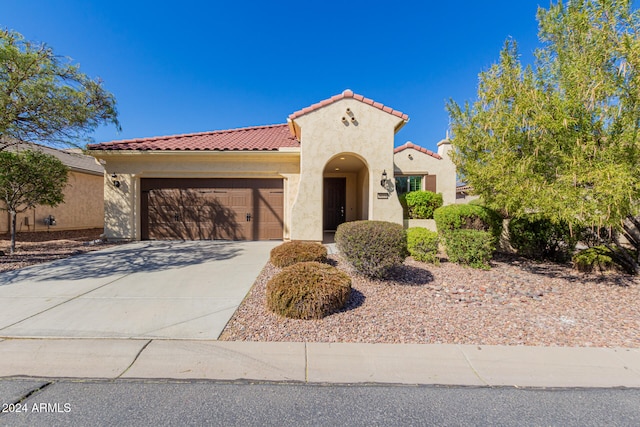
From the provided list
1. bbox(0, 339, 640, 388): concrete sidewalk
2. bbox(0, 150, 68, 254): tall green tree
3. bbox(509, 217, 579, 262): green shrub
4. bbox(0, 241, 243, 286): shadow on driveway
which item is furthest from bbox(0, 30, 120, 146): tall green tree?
bbox(509, 217, 579, 262): green shrub

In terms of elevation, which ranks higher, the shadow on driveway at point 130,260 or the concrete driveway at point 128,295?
the shadow on driveway at point 130,260

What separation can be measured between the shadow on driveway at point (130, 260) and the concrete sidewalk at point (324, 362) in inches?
130

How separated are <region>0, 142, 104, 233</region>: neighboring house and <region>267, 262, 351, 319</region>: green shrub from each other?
45.4 feet

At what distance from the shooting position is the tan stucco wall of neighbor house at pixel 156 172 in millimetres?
10180

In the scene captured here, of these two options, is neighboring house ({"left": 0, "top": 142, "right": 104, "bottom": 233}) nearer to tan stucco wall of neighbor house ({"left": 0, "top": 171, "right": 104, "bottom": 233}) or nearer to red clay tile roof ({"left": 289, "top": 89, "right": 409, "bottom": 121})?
tan stucco wall of neighbor house ({"left": 0, "top": 171, "right": 104, "bottom": 233})

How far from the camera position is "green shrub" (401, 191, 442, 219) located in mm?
10805

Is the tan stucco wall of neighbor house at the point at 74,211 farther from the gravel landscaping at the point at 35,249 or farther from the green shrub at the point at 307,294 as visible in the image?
the green shrub at the point at 307,294


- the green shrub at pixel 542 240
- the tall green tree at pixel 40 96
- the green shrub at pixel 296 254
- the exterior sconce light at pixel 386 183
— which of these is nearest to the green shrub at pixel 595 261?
the green shrub at pixel 542 240

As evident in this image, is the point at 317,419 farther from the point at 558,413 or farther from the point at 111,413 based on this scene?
the point at 558,413

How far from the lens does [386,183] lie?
29.3 ft

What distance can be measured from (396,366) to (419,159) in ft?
39.8

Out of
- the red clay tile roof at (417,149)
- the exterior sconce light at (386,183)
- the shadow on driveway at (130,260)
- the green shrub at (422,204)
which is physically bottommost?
the shadow on driveway at (130,260)

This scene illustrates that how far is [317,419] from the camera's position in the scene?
216 centimetres

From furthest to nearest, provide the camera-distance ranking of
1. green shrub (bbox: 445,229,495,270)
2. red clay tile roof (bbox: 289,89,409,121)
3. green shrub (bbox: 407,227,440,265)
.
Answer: red clay tile roof (bbox: 289,89,409,121)
green shrub (bbox: 407,227,440,265)
green shrub (bbox: 445,229,495,270)
